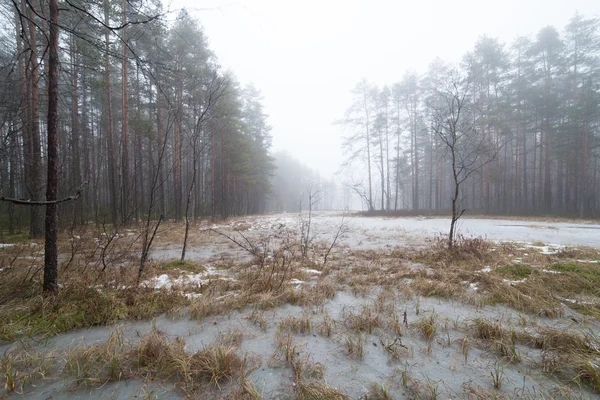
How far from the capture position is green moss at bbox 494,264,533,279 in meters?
3.66

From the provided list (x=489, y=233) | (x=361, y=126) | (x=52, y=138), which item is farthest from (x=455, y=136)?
(x=361, y=126)

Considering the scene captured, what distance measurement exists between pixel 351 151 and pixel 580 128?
18304 mm

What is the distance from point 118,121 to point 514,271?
24.2 meters

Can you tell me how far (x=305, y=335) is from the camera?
2246mm

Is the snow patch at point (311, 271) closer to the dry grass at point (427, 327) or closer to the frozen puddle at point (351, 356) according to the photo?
the frozen puddle at point (351, 356)

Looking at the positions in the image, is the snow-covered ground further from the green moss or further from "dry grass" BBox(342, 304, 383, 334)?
"dry grass" BBox(342, 304, 383, 334)

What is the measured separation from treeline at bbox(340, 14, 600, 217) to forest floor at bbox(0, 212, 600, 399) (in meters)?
13.6

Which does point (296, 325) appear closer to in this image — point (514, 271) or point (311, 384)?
point (311, 384)

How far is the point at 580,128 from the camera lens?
1769 centimetres

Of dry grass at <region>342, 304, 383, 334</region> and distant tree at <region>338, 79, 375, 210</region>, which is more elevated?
distant tree at <region>338, 79, 375, 210</region>

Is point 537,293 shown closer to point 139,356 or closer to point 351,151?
point 139,356

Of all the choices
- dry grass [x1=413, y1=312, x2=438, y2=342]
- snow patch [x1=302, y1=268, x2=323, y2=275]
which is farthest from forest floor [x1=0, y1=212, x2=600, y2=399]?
snow patch [x1=302, y1=268, x2=323, y2=275]

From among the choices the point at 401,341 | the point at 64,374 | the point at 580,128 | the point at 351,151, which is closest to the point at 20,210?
the point at 64,374

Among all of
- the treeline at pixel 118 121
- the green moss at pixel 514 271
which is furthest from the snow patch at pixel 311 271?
the green moss at pixel 514 271
